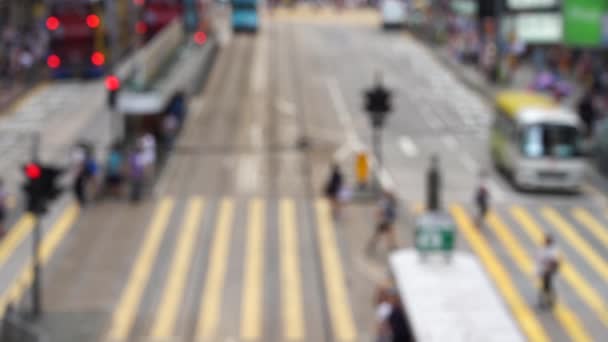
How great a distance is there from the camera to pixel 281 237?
95.8ft

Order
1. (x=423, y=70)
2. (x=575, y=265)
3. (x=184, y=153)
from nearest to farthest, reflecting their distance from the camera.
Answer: (x=575, y=265) < (x=184, y=153) < (x=423, y=70)

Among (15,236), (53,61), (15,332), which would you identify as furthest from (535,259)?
(53,61)

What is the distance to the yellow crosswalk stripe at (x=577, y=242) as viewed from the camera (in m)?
27.1

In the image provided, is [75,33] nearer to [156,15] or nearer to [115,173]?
[156,15]

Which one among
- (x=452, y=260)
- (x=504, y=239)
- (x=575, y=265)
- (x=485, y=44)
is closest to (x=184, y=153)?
(x=504, y=239)

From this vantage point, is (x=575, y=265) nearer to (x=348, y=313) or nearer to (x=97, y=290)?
(x=348, y=313)

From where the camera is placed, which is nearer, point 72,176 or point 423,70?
point 72,176

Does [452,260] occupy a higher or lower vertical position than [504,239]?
higher

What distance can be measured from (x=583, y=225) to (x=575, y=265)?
3.46 m

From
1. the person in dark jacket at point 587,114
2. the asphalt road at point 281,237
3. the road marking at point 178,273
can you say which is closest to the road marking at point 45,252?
the asphalt road at point 281,237

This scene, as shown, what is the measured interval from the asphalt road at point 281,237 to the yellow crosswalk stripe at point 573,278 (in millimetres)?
52

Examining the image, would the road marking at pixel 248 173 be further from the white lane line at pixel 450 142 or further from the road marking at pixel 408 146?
Answer: the white lane line at pixel 450 142

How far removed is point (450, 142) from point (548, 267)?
680 inches

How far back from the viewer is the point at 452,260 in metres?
17.9
